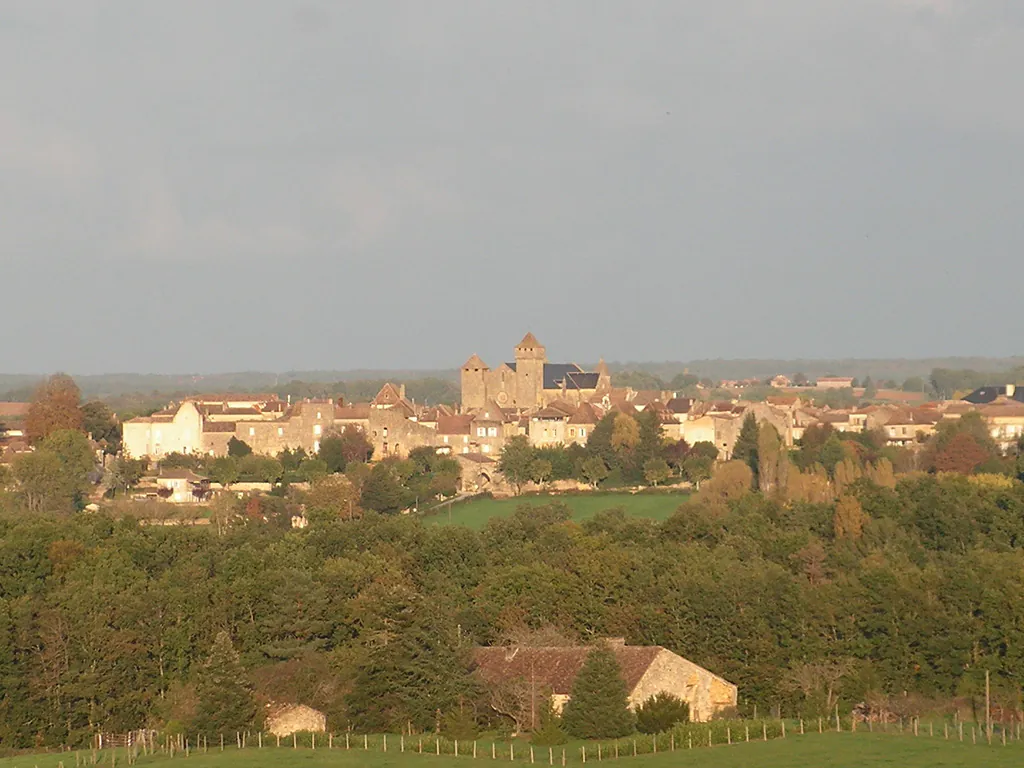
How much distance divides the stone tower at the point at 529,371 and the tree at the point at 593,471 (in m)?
26.1

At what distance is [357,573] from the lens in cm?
3938

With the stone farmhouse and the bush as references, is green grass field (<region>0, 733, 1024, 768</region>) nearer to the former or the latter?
the bush

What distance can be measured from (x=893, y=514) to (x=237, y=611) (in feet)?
73.6

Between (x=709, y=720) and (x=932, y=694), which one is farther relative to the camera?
(x=932, y=694)

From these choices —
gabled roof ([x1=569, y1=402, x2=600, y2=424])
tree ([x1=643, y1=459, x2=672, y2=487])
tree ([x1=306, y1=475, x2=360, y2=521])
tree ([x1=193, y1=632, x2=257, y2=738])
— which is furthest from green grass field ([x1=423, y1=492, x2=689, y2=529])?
tree ([x1=193, y1=632, x2=257, y2=738])

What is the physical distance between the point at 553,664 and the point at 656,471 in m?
44.9

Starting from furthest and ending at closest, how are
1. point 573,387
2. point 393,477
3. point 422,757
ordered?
point 573,387 < point 393,477 < point 422,757

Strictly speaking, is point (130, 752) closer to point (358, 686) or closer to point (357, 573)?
point (358, 686)

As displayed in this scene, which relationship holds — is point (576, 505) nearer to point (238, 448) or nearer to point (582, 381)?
point (238, 448)

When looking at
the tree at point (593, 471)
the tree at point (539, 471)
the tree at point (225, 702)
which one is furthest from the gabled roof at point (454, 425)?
the tree at point (225, 702)

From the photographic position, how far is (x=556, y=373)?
109 meters

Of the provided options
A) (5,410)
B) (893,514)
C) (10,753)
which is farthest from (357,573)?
(5,410)

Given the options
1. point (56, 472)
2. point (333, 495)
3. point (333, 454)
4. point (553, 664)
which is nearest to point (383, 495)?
point (333, 495)

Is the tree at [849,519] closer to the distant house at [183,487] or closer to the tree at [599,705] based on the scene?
the tree at [599,705]
